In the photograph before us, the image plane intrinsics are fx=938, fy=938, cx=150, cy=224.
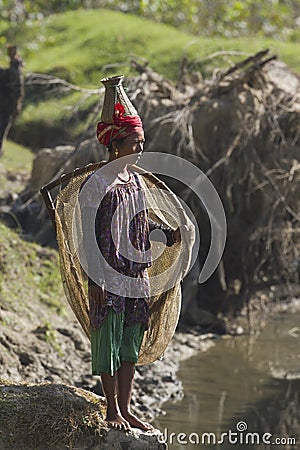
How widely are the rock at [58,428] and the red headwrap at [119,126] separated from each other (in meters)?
1.48

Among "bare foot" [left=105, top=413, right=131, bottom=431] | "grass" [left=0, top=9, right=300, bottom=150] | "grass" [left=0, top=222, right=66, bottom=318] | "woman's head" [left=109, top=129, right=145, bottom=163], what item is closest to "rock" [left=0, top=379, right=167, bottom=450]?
"bare foot" [left=105, top=413, right=131, bottom=431]

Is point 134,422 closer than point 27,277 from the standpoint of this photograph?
Yes

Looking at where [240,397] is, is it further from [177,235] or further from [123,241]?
[123,241]

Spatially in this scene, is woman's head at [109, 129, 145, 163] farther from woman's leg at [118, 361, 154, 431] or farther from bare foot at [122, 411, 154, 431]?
bare foot at [122, 411, 154, 431]

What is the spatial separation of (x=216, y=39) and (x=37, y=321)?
11.4 m

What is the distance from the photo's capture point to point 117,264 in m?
5.18

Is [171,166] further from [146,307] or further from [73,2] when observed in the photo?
[73,2]

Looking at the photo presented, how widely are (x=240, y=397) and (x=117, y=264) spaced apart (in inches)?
133

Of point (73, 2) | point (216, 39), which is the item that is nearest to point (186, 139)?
point (216, 39)

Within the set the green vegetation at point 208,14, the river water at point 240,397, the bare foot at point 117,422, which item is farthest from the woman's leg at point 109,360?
the green vegetation at point 208,14

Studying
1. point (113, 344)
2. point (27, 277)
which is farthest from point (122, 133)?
point (27, 277)

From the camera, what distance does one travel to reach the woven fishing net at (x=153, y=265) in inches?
212

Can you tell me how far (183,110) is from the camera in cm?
973

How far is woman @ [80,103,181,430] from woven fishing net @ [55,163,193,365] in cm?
18
